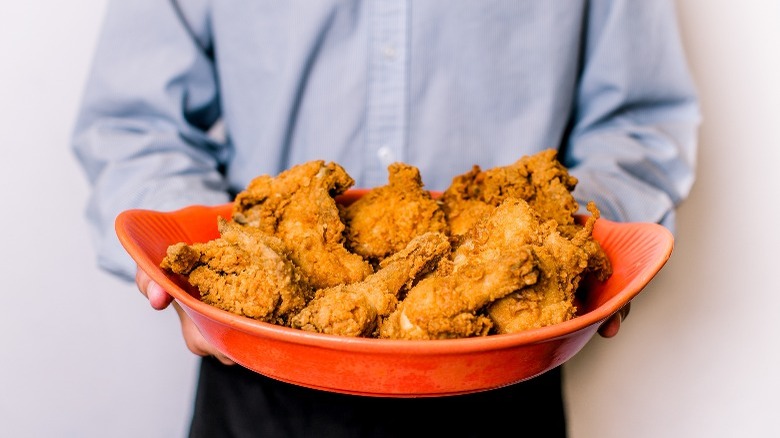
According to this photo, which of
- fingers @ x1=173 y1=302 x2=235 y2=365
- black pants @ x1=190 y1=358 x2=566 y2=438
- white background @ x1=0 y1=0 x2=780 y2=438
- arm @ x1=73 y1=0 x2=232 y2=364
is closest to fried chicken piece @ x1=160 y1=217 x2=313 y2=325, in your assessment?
fingers @ x1=173 y1=302 x2=235 y2=365

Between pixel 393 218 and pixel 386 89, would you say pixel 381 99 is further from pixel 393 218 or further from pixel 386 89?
pixel 393 218

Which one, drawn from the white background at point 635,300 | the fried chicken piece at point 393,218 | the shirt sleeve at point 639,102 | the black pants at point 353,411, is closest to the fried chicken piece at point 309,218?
the fried chicken piece at point 393,218

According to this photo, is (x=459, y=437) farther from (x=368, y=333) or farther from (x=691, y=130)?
(x=691, y=130)

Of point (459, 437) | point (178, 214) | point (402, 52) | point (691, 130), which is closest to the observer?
point (178, 214)

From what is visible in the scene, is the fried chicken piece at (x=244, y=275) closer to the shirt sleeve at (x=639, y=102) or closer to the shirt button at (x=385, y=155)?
the shirt button at (x=385, y=155)

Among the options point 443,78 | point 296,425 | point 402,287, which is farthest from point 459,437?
point 443,78

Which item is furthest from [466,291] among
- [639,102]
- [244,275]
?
[639,102]

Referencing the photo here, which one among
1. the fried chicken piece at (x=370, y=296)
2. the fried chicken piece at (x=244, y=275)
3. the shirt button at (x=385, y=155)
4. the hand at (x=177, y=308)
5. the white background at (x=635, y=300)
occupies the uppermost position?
the fried chicken piece at (x=244, y=275)
